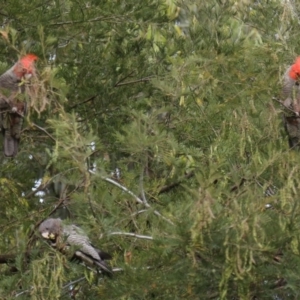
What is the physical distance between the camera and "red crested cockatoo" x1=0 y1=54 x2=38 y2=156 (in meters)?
A: 5.77

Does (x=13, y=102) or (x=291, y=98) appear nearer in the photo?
(x=291, y=98)

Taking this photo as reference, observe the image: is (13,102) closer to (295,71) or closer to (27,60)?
(27,60)

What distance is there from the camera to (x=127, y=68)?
754 cm

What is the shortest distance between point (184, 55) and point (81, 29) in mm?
875

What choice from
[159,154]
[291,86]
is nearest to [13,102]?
[159,154]

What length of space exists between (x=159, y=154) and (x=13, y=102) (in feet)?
4.00

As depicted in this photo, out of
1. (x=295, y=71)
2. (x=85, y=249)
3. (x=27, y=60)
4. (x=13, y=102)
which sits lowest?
(x=85, y=249)

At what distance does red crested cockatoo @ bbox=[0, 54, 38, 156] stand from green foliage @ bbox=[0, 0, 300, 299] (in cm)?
13

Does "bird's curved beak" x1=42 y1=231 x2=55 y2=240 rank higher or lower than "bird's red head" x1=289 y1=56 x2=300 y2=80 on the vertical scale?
lower

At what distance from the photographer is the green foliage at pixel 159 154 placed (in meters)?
4.27

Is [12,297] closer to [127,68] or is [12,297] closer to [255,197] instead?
[255,197]

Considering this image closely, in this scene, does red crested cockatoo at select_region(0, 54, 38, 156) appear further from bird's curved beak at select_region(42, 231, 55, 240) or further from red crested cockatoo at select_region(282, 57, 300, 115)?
red crested cockatoo at select_region(282, 57, 300, 115)

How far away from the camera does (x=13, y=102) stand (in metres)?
6.04

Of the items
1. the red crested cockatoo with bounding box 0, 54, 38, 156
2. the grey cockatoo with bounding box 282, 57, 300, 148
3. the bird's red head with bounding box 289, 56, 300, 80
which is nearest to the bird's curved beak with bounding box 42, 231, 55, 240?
the red crested cockatoo with bounding box 0, 54, 38, 156
